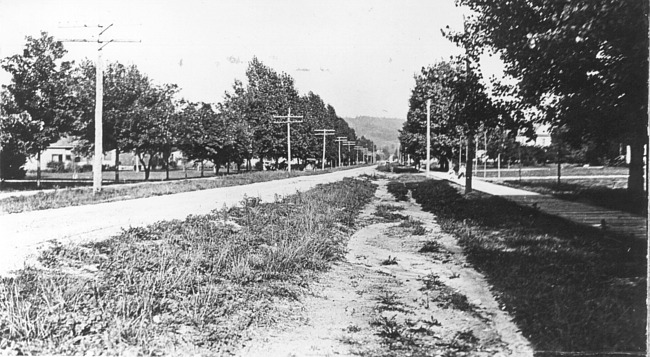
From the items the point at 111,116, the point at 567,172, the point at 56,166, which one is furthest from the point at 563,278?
the point at 56,166

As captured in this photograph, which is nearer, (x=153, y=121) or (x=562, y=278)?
(x=562, y=278)

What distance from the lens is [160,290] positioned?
545 cm

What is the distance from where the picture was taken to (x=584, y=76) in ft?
28.5

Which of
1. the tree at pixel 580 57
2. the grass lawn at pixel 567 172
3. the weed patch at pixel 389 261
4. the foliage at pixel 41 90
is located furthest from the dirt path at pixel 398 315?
the grass lawn at pixel 567 172

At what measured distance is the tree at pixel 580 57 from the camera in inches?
249

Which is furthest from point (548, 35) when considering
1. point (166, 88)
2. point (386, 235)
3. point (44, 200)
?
point (166, 88)

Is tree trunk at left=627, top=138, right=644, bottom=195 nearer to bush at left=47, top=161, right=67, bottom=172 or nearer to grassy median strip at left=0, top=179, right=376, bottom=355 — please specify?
grassy median strip at left=0, top=179, right=376, bottom=355

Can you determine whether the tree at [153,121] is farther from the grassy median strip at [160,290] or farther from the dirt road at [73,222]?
the grassy median strip at [160,290]

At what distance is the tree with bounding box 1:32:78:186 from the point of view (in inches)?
880

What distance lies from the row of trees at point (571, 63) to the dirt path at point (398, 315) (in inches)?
130

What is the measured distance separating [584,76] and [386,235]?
5523 millimetres

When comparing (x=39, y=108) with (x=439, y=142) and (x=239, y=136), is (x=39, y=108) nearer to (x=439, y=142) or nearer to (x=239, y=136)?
(x=239, y=136)

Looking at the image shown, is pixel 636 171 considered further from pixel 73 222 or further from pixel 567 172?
pixel 567 172

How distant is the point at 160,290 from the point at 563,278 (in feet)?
16.3
